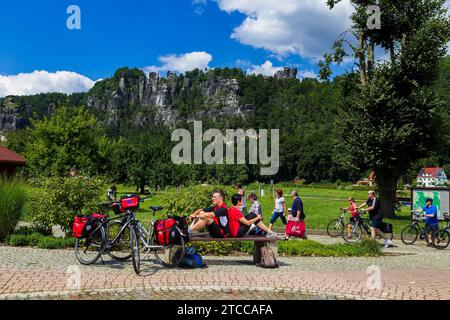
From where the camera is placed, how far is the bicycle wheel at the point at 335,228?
17.0 metres

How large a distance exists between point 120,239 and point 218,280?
8.44 ft

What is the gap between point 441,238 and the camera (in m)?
15.5

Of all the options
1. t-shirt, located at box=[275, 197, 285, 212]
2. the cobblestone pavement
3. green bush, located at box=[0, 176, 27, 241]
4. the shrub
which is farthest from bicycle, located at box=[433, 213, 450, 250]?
green bush, located at box=[0, 176, 27, 241]

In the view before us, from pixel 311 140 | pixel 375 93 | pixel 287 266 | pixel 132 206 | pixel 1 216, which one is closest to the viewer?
pixel 132 206

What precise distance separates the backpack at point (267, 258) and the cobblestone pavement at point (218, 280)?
0.18 metres

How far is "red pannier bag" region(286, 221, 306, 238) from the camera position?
49.1ft

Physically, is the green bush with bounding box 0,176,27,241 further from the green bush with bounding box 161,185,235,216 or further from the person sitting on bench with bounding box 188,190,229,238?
the person sitting on bench with bounding box 188,190,229,238

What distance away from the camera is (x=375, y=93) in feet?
77.4

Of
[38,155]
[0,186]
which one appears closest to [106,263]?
[0,186]

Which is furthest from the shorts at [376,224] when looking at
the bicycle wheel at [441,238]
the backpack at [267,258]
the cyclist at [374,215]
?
the backpack at [267,258]

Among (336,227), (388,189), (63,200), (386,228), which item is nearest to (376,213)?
(386,228)
